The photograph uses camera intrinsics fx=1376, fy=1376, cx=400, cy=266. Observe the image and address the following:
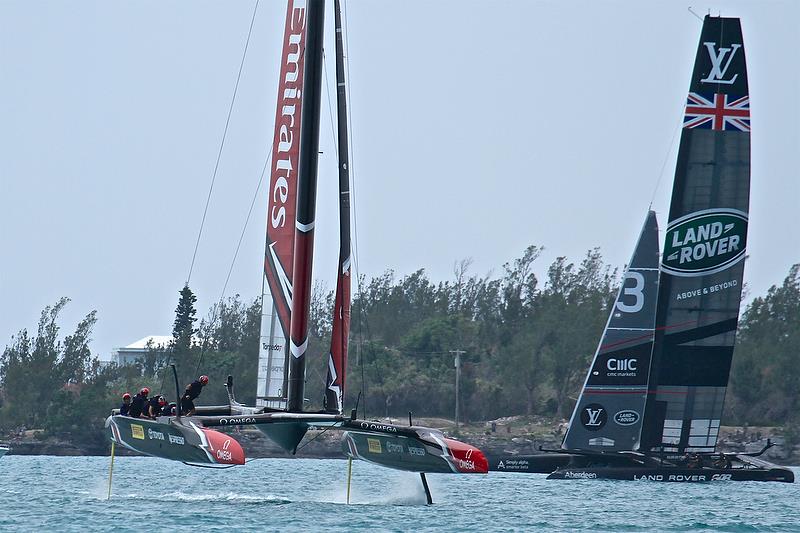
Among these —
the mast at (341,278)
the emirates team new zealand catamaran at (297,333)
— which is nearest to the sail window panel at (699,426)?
the emirates team new zealand catamaran at (297,333)

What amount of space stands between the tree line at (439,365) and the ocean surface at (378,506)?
30.6 m

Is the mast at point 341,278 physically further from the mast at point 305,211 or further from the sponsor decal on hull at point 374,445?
the sponsor decal on hull at point 374,445

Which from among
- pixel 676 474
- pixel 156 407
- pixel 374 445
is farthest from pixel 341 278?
pixel 676 474

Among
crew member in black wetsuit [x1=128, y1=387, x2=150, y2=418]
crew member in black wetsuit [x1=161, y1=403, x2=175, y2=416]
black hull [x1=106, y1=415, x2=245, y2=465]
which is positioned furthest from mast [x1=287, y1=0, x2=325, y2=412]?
crew member in black wetsuit [x1=128, y1=387, x2=150, y2=418]

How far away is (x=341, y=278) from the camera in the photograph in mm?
21781

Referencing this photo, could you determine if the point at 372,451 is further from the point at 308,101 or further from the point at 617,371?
the point at 617,371

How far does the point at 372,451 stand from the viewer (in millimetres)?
21922

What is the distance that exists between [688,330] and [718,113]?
18.0ft

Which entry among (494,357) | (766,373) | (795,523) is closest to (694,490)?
(795,523)

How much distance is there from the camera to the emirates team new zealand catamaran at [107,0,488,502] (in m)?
20.4

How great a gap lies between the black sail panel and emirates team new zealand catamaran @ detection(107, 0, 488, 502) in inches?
548

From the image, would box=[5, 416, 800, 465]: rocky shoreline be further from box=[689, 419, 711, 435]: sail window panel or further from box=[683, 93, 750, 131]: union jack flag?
box=[683, 93, 750, 131]: union jack flag

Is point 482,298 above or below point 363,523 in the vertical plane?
above

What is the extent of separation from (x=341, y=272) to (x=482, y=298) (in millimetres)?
62908
